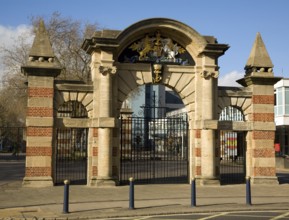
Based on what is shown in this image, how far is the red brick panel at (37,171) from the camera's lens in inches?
744

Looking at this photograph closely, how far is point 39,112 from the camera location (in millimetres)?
19141

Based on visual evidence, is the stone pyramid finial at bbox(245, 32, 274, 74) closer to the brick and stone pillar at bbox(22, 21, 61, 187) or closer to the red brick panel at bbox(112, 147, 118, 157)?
the red brick panel at bbox(112, 147, 118, 157)

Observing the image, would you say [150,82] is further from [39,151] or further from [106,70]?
[39,151]

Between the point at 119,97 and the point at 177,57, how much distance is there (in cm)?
347

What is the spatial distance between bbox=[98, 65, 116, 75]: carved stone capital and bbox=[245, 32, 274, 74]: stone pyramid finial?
6.85m

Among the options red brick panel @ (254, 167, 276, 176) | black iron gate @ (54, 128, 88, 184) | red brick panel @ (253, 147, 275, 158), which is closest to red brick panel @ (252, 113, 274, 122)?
red brick panel @ (253, 147, 275, 158)

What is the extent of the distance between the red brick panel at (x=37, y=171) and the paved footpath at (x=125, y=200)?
2.32 feet

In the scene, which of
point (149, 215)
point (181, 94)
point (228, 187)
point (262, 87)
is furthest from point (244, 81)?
point (149, 215)

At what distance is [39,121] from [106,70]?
12.0ft

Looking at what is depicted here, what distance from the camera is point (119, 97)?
800 inches

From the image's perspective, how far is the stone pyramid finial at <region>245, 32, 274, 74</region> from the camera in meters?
21.6

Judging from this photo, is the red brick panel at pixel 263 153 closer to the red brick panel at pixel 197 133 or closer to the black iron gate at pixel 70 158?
the red brick panel at pixel 197 133

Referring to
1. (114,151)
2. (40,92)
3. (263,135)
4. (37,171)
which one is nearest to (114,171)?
(114,151)

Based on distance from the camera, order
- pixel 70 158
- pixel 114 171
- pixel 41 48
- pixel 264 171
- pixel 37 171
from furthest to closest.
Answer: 1. pixel 70 158
2. pixel 264 171
3. pixel 114 171
4. pixel 41 48
5. pixel 37 171
